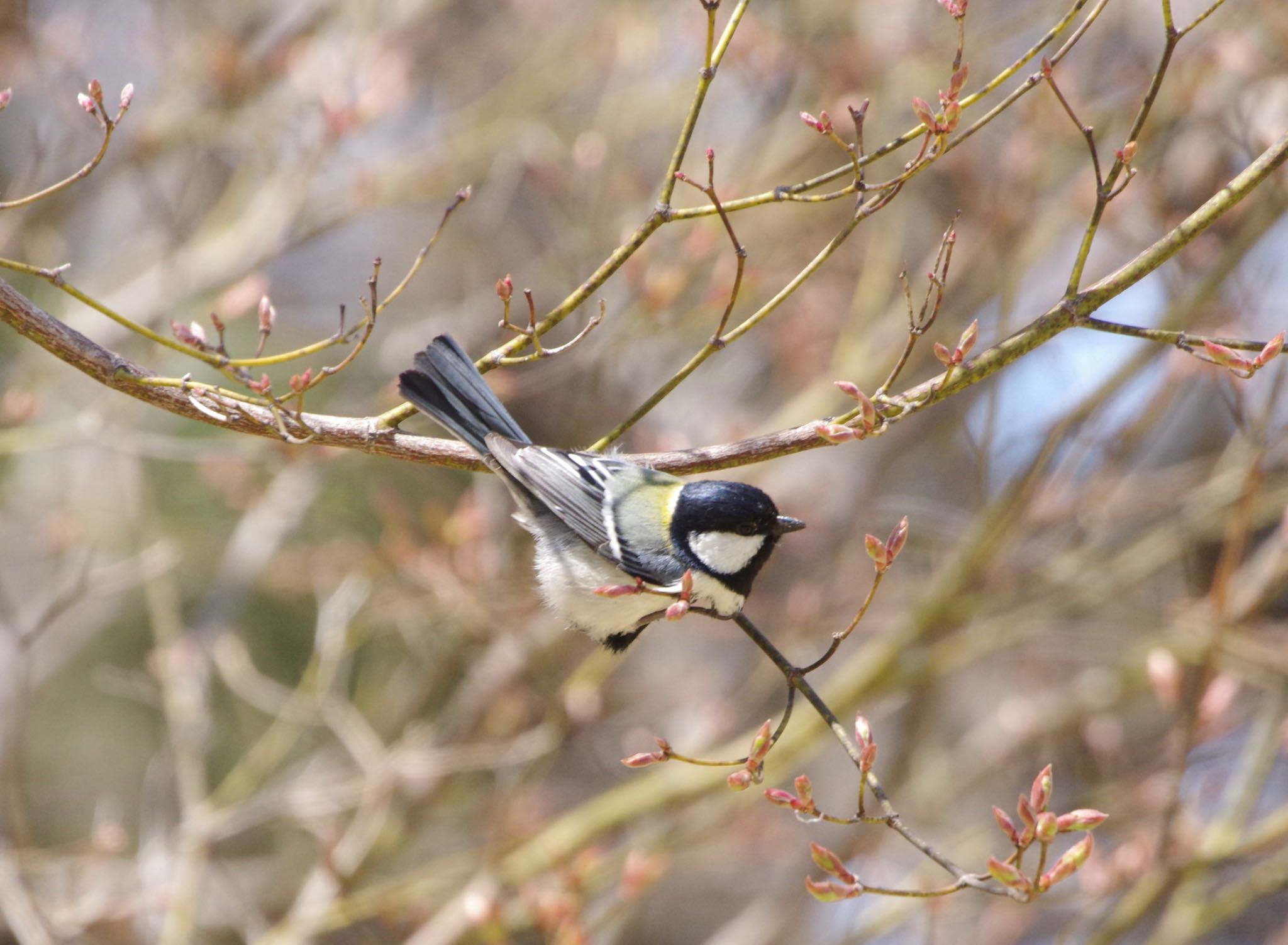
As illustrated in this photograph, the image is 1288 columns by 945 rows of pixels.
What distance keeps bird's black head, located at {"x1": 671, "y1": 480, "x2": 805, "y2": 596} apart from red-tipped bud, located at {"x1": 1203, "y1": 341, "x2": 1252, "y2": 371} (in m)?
0.91

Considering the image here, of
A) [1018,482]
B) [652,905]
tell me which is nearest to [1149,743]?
[652,905]

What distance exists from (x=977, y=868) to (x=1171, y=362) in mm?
1828

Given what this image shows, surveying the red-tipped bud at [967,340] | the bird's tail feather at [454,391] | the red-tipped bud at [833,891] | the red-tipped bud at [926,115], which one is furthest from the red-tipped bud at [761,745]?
the red-tipped bud at [926,115]

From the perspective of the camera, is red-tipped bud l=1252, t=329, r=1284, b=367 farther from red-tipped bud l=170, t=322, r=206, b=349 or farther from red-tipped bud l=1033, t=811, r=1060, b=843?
red-tipped bud l=170, t=322, r=206, b=349

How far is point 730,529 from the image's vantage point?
2.48 meters

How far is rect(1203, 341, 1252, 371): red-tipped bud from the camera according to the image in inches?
68.2

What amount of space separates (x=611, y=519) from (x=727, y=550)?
0.88 feet

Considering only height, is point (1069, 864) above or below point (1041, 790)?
below

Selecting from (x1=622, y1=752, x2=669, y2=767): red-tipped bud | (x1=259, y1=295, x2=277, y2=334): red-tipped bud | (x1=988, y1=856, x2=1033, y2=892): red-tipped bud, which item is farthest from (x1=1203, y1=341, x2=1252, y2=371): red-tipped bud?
(x1=259, y1=295, x2=277, y2=334): red-tipped bud

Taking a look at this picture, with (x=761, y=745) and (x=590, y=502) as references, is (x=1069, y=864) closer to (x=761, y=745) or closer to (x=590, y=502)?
(x=761, y=745)

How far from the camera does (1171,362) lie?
3.63 m

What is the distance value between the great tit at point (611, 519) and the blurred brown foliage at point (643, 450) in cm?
81

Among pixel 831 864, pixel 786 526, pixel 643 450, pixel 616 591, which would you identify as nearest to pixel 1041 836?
pixel 831 864

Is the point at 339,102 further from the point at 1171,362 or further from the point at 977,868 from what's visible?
the point at 977,868
